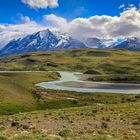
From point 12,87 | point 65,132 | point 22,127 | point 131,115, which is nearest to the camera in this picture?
point 65,132

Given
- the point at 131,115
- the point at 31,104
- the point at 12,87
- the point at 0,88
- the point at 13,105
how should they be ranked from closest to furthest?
the point at 131,115 → the point at 13,105 → the point at 31,104 → the point at 0,88 → the point at 12,87

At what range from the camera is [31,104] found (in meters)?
102

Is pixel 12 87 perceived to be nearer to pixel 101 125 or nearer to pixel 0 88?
pixel 0 88

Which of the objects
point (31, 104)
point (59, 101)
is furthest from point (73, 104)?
point (31, 104)

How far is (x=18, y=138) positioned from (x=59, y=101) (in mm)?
90896

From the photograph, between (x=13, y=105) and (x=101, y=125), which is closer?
(x=101, y=125)

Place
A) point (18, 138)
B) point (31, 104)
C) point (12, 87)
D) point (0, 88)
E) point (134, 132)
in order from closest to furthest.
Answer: point (18, 138) < point (134, 132) < point (31, 104) < point (0, 88) < point (12, 87)

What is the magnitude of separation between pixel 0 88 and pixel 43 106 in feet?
54.6

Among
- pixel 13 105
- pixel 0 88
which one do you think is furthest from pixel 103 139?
pixel 0 88

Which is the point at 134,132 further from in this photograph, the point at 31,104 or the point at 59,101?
the point at 59,101

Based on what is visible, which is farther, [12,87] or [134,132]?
[12,87]

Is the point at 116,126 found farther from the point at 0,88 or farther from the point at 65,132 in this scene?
the point at 0,88

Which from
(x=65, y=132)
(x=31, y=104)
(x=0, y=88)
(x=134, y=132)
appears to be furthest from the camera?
(x=0, y=88)

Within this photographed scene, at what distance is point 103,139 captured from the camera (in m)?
23.6
